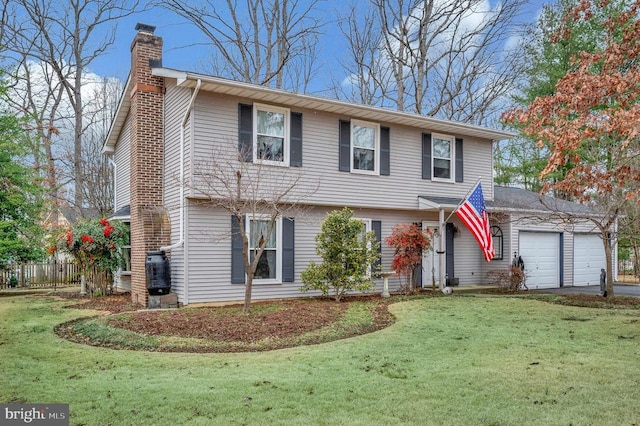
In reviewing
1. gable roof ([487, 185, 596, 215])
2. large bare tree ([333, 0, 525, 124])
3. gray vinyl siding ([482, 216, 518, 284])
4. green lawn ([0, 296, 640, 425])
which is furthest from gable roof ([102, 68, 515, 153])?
large bare tree ([333, 0, 525, 124])

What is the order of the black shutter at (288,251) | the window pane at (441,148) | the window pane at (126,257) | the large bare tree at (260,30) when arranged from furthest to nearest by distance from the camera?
the large bare tree at (260,30)
the window pane at (441,148)
the window pane at (126,257)
the black shutter at (288,251)

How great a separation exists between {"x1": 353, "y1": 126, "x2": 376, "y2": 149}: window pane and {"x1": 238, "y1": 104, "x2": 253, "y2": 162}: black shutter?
122 inches

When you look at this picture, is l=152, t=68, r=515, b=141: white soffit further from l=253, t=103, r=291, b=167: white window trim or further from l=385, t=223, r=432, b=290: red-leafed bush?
l=385, t=223, r=432, b=290: red-leafed bush

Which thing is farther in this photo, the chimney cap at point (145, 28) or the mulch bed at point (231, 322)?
the chimney cap at point (145, 28)

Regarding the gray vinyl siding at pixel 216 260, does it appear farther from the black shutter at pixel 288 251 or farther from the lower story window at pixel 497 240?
the lower story window at pixel 497 240

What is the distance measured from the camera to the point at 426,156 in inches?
564

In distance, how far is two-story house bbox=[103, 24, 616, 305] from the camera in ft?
35.8

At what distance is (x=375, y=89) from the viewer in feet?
84.3

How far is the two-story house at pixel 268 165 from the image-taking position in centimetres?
1091

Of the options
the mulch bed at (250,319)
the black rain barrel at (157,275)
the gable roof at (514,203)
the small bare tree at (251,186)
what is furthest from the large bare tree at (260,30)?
the mulch bed at (250,319)

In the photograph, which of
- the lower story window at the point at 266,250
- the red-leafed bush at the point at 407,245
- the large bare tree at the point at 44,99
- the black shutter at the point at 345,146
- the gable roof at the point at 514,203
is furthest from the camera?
the large bare tree at the point at 44,99

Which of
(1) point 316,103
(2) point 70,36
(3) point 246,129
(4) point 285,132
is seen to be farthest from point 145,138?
(2) point 70,36

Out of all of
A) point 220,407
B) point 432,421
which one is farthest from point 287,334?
point 432,421

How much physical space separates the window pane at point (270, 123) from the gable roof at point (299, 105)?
0.34 meters
